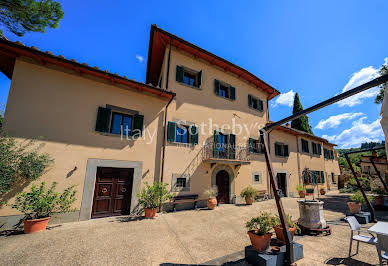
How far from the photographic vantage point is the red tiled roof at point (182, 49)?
→ 10117 mm

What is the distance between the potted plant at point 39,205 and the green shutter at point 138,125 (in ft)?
11.5

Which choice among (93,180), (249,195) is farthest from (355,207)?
(93,180)

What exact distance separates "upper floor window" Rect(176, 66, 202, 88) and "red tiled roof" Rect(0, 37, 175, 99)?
A: 9.43ft

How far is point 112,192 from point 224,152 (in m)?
7.07

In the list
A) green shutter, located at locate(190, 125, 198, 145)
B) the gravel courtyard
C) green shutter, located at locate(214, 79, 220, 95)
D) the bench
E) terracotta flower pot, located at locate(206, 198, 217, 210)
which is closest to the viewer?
the gravel courtyard

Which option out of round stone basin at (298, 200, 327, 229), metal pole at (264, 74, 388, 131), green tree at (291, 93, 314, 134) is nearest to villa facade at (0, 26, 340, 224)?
round stone basin at (298, 200, 327, 229)

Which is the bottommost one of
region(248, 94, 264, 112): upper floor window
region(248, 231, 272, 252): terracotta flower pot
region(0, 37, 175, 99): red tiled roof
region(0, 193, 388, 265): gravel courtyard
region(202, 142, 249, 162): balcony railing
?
region(0, 193, 388, 265): gravel courtyard

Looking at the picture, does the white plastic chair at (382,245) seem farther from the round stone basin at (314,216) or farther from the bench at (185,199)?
the bench at (185,199)

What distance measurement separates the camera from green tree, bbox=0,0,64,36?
640cm

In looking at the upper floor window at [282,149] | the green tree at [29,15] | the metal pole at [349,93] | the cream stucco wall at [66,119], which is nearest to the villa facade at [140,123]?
the cream stucco wall at [66,119]

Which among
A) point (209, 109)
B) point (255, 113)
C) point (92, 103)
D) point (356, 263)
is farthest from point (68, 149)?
point (255, 113)

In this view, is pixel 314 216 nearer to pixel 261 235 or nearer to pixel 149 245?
pixel 261 235

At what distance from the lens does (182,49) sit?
35.3ft

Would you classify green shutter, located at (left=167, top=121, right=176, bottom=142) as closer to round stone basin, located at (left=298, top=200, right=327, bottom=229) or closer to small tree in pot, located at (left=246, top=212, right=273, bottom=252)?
small tree in pot, located at (left=246, top=212, right=273, bottom=252)
